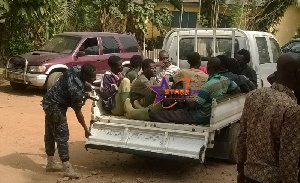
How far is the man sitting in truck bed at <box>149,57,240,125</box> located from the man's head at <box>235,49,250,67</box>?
1.75 m

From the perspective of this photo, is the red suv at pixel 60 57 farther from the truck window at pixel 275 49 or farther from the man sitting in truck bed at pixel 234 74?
the man sitting in truck bed at pixel 234 74

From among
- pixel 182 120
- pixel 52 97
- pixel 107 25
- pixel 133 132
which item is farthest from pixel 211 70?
pixel 107 25

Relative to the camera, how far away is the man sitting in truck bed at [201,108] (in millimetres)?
5938

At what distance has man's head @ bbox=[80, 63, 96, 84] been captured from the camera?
19.3 ft

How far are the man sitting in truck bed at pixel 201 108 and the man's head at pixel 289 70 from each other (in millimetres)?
3068

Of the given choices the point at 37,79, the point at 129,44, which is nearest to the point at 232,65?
the point at 37,79

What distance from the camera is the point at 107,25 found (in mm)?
19078

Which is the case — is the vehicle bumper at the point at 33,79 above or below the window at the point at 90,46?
below

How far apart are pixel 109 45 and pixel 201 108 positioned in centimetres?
810

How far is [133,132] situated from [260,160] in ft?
11.0

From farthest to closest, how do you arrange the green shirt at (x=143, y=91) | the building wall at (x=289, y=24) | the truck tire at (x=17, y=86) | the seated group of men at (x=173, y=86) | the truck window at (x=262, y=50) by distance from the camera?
the building wall at (x=289, y=24) < the truck tire at (x=17, y=86) < the truck window at (x=262, y=50) < the green shirt at (x=143, y=91) < the seated group of men at (x=173, y=86)

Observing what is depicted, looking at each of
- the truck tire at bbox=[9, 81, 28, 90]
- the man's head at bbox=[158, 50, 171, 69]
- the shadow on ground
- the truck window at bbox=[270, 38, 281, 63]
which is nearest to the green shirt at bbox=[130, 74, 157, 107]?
the man's head at bbox=[158, 50, 171, 69]

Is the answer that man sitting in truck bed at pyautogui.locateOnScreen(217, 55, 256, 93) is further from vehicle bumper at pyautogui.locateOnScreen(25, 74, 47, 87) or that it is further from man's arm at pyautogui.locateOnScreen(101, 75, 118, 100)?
vehicle bumper at pyautogui.locateOnScreen(25, 74, 47, 87)

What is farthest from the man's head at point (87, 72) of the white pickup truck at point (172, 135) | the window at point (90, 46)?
the window at point (90, 46)
